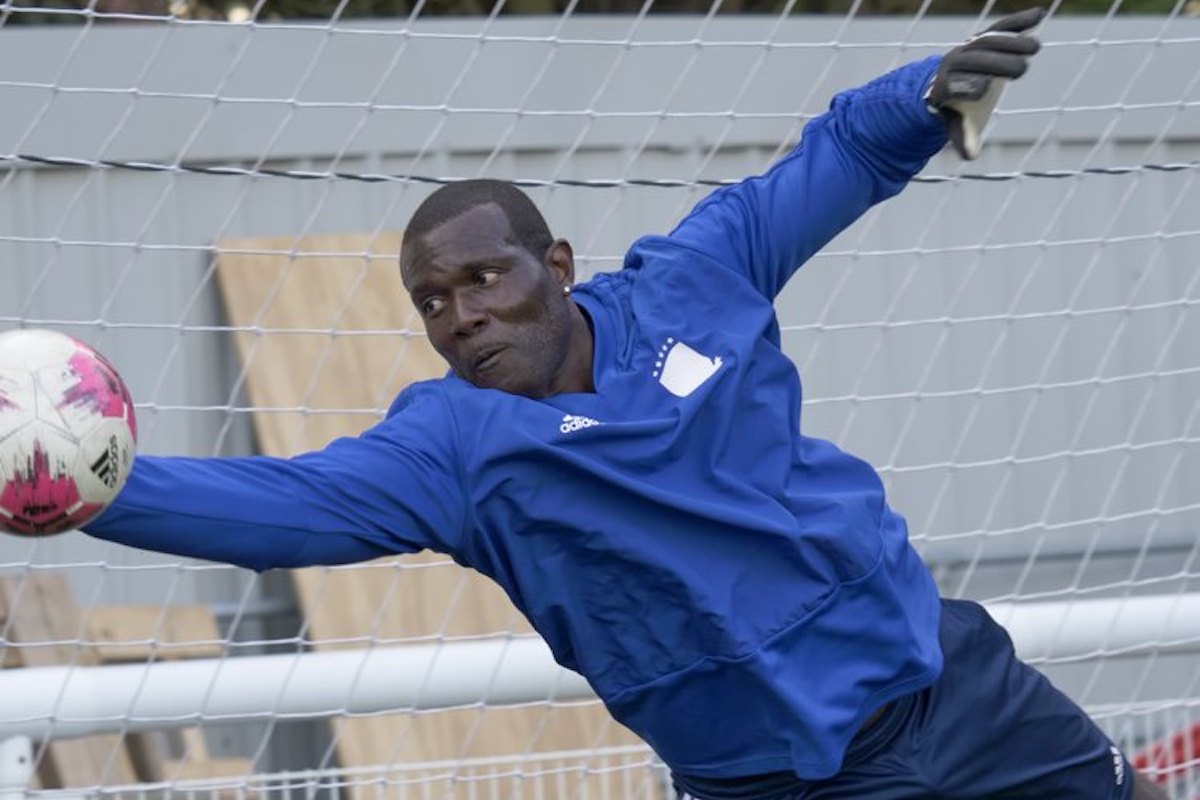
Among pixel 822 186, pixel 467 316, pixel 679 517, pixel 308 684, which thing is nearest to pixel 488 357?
pixel 467 316

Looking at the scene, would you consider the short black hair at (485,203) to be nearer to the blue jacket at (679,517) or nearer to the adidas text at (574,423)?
the blue jacket at (679,517)

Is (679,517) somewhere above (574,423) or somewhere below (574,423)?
below

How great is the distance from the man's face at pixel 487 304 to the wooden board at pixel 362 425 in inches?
117

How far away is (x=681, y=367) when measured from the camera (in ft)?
10.9

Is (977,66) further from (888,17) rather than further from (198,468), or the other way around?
(888,17)

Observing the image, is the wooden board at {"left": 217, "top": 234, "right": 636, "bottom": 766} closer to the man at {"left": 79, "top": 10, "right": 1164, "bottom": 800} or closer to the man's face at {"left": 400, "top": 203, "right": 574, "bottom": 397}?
the man at {"left": 79, "top": 10, "right": 1164, "bottom": 800}

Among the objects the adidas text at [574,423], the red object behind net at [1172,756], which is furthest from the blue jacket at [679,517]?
the red object behind net at [1172,756]

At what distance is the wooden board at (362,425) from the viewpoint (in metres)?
6.41

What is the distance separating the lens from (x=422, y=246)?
3.26m

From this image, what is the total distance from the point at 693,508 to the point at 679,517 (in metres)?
0.03

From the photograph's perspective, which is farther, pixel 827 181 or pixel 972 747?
pixel 827 181

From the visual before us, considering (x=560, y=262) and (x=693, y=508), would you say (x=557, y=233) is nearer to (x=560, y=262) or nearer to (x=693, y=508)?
(x=560, y=262)

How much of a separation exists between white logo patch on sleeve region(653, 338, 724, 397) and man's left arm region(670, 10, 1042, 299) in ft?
0.65

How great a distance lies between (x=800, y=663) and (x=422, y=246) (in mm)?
851
